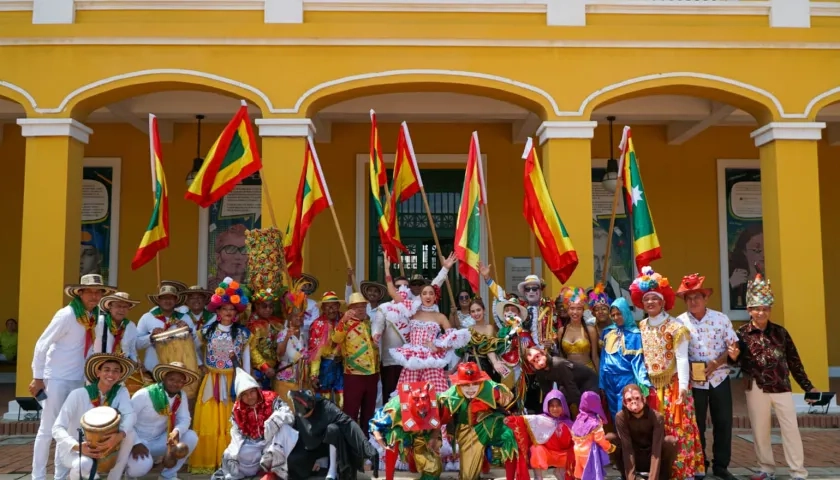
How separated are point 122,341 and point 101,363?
0.73 m

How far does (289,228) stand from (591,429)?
4.06 m

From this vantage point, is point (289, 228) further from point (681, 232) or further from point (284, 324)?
point (681, 232)

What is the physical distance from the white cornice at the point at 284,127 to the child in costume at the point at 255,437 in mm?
3506

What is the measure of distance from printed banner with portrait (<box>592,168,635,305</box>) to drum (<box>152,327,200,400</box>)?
7150 millimetres

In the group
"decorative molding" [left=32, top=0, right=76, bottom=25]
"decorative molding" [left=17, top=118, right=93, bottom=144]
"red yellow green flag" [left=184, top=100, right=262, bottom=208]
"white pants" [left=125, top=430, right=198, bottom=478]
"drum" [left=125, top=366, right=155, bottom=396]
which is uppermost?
"decorative molding" [left=32, top=0, right=76, bottom=25]

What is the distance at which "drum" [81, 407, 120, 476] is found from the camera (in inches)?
216

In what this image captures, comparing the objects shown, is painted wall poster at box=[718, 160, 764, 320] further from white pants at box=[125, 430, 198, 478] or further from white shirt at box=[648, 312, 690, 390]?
white pants at box=[125, 430, 198, 478]

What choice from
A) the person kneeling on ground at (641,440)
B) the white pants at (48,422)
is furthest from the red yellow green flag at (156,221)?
the person kneeling on ground at (641,440)

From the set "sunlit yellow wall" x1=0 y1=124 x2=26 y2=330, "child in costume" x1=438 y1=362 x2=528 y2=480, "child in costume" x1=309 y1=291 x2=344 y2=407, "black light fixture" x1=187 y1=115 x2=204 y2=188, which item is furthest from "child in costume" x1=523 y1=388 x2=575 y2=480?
"sunlit yellow wall" x1=0 y1=124 x2=26 y2=330

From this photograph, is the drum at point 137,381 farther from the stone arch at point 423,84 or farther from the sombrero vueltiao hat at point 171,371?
the stone arch at point 423,84

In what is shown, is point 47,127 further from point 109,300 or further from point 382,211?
point 382,211

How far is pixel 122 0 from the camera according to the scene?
9.12m

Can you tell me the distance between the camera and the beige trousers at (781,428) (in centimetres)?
618

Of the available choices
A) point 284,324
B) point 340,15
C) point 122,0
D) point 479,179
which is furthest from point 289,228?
point 122,0
